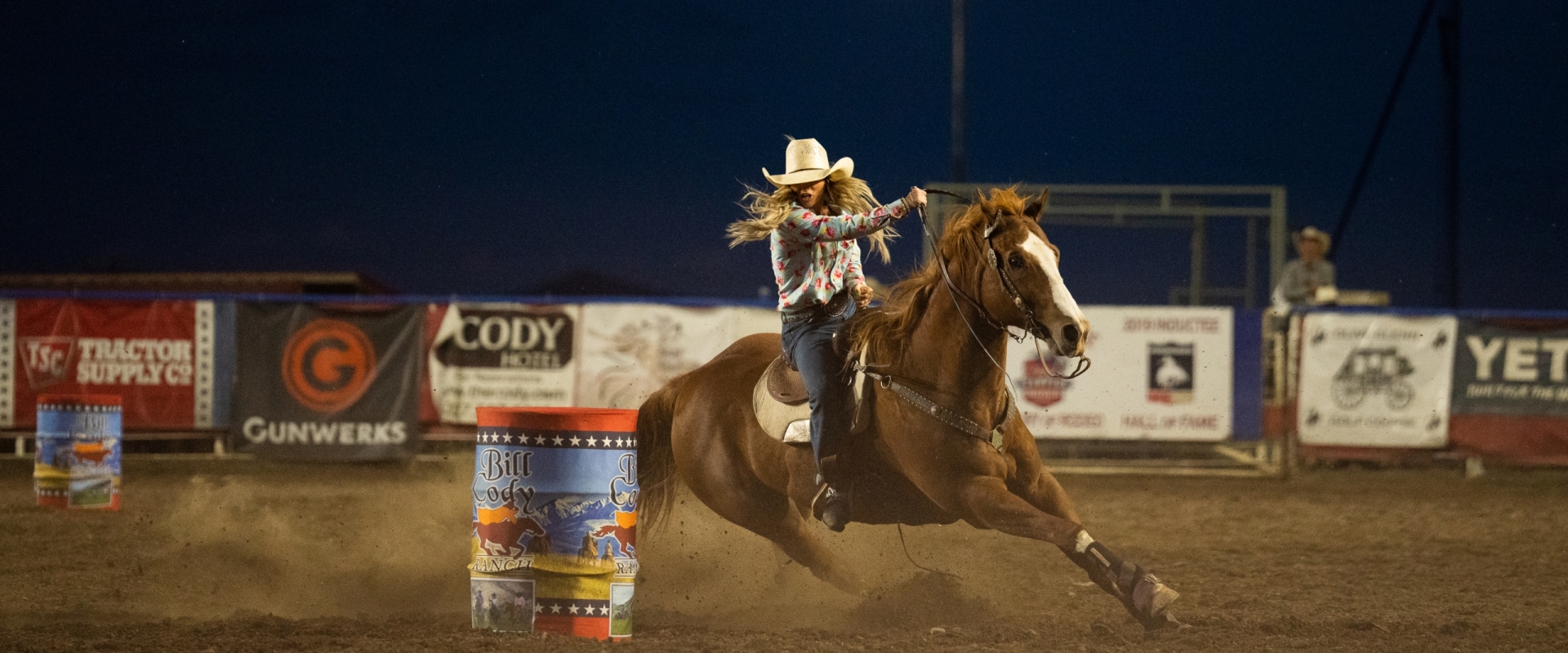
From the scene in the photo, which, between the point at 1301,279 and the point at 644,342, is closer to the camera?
the point at 644,342

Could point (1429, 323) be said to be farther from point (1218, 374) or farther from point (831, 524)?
point (831, 524)

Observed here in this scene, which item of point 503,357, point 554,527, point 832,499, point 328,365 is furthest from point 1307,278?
point 554,527

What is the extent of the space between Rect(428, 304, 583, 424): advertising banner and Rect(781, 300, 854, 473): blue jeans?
7.57m

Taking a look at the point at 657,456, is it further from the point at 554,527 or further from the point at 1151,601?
the point at 1151,601

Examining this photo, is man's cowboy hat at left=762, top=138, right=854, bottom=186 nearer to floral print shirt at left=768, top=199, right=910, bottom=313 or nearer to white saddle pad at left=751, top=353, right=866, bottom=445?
floral print shirt at left=768, top=199, right=910, bottom=313

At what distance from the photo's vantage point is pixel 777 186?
17.2 feet

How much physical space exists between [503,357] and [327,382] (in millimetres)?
1710

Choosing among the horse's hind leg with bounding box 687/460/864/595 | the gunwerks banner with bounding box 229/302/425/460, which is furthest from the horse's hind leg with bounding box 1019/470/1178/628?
the gunwerks banner with bounding box 229/302/425/460

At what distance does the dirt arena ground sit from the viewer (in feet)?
15.2

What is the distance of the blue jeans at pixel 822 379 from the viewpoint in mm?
5016

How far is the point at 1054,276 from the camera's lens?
→ 14.3 feet

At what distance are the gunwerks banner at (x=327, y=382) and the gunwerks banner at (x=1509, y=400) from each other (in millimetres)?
10177

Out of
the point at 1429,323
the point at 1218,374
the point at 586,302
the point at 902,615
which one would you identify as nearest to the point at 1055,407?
the point at 1218,374

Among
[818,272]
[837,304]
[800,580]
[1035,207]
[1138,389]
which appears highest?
[1035,207]
